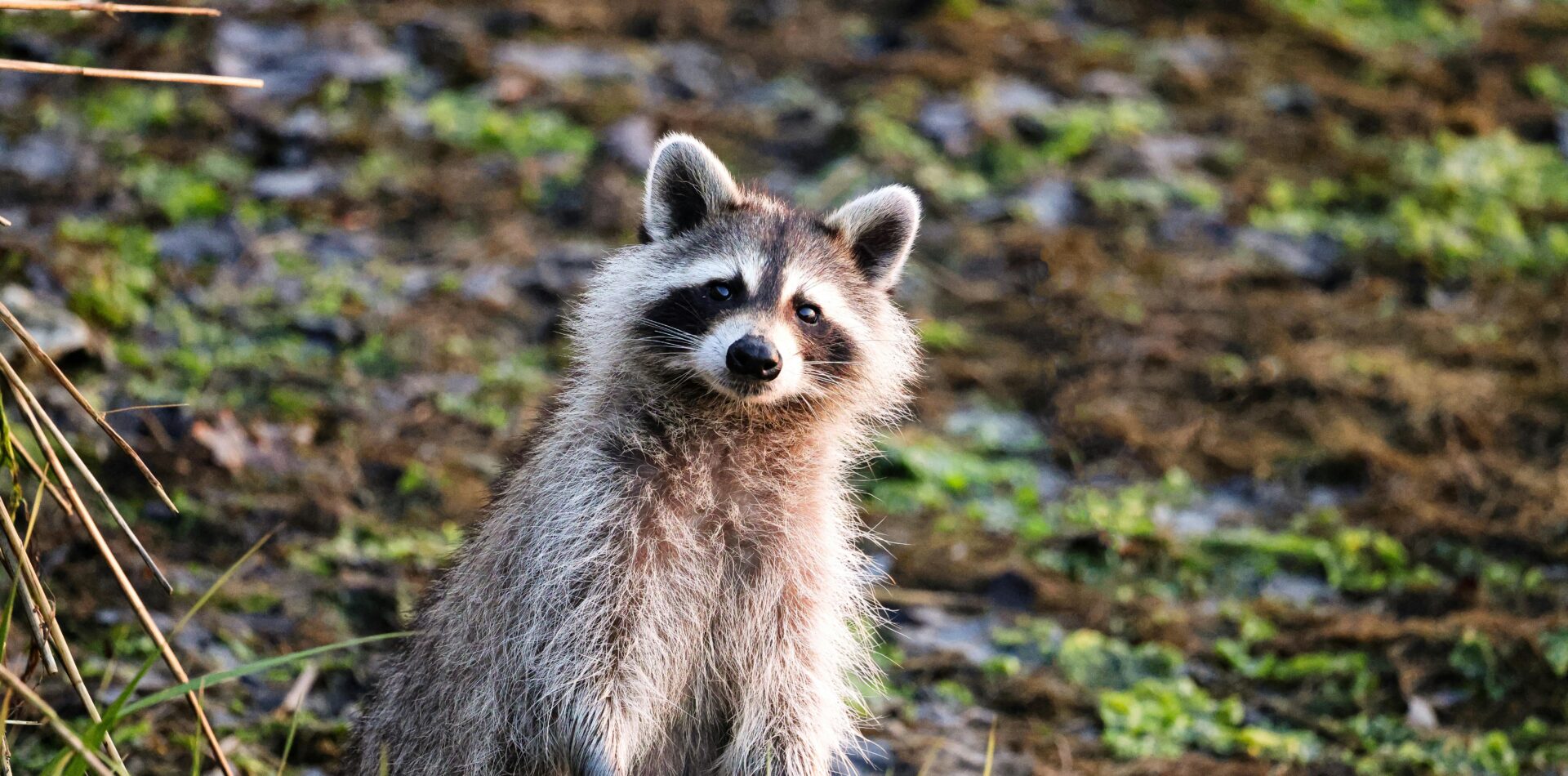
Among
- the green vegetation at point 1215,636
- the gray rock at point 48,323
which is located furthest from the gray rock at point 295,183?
the green vegetation at point 1215,636

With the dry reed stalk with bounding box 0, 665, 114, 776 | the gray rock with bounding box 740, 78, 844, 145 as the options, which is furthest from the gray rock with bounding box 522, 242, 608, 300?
the dry reed stalk with bounding box 0, 665, 114, 776

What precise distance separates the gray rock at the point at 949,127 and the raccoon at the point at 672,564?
5457mm

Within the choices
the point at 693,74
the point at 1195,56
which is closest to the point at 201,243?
the point at 693,74

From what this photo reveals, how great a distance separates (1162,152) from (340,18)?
5.57 metres

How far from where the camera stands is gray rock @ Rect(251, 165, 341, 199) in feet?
26.4

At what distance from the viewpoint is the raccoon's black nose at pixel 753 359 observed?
384cm

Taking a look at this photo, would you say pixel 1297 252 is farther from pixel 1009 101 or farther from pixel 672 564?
pixel 672 564

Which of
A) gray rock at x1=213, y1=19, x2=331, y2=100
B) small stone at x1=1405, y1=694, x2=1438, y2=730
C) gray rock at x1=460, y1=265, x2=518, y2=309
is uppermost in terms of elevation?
gray rock at x1=213, y1=19, x2=331, y2=100

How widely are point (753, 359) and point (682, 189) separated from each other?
0.87 m

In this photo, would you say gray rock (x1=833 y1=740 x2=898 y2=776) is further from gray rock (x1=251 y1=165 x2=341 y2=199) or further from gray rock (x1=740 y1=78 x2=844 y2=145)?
gray rock (x1=740 y1=78 x2=844 y2=145)

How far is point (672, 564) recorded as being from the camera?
12.4 feet

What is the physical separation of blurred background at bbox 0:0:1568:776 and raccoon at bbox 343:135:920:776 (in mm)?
959

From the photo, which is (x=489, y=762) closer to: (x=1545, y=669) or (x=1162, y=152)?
(x=1545, y=669)

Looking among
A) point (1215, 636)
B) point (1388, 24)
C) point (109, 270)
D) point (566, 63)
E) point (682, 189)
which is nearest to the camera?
point (682, 189)
